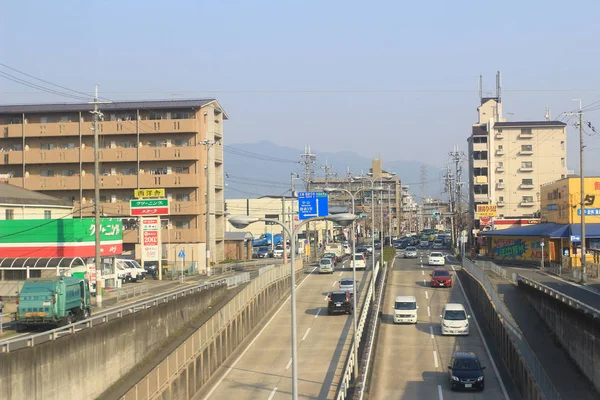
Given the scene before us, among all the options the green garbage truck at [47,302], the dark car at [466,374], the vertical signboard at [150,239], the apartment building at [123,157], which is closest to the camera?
the green garbage truck at [47,302]

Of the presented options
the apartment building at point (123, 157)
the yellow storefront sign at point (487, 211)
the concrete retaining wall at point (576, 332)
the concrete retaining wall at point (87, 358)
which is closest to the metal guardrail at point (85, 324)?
the concrete retaining wall at point (87, 358)

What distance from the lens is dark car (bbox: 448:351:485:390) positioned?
31.8 m

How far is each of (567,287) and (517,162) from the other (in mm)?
67731

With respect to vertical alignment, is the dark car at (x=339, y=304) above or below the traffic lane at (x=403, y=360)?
above

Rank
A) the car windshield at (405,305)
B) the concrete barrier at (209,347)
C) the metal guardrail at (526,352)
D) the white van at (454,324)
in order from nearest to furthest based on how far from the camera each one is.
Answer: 1. the metal guardrail at (526,352)
2. the concrete barrier at (209,347)
3. the white van at (454,324)
4. the car windshield at (405,305)

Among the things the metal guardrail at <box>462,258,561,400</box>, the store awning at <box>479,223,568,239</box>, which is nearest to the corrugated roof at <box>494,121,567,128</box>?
the store awning at <box>479,223,568,239</box>

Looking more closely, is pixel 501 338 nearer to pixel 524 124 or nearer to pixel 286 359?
pixel 286 359

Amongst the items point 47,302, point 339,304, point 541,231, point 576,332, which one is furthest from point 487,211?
point 47,302

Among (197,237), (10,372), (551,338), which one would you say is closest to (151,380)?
(10,372)

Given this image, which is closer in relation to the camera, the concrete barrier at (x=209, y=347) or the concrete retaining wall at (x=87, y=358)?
the concrete retaining wall at (x=87, y=358)

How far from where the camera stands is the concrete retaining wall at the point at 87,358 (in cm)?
2240

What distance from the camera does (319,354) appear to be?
39250mm

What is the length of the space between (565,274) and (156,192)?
34.2 m

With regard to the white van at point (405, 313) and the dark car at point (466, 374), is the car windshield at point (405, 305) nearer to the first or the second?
the white van at point (405, 313)
